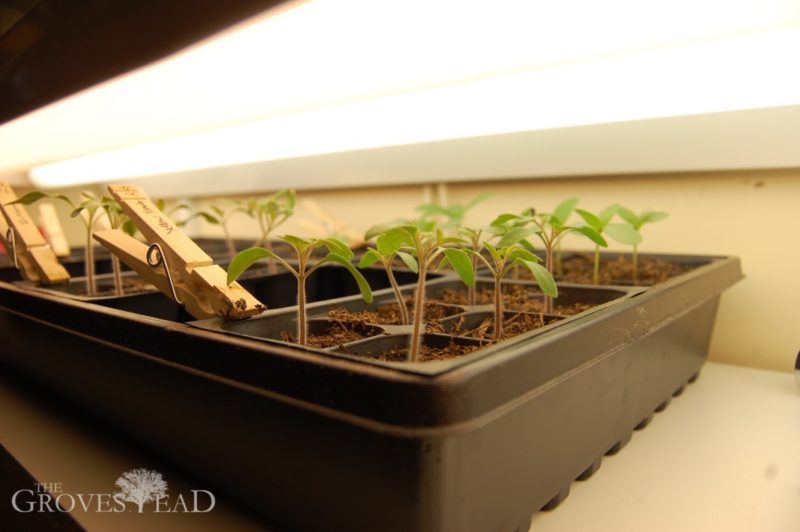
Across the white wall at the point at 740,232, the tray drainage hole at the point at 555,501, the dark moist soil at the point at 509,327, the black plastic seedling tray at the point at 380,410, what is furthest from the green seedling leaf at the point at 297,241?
the white wall at the point at 740,232

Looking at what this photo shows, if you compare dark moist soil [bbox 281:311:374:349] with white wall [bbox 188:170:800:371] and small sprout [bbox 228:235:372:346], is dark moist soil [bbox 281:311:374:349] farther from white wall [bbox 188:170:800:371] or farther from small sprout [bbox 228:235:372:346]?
white wall [bbox 188:170:800:371]

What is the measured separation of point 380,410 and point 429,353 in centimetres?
21

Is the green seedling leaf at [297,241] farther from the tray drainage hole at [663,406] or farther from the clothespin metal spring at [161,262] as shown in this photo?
the tray drainage hole at [663,406]

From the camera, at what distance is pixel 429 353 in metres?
0.59

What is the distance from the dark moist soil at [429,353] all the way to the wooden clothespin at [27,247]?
0.72 metres

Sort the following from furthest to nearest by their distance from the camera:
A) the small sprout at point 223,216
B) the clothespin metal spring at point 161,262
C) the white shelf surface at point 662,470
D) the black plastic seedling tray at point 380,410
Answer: the small sprout at point 223,216, the clothespin metal spring at point 161,262, the white shelf surface at point 662,470, the black plastic seedling tray at point 380,410


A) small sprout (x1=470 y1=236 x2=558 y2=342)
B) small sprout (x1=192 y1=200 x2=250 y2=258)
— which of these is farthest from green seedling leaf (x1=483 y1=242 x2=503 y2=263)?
small sprout (x1=192 y1=200 x2=250 y2=258)

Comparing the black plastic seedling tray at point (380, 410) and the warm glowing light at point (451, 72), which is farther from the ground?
the warm glowing light at point (451, 72)

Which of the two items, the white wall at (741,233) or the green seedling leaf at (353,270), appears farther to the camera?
the white wall at (741,233)

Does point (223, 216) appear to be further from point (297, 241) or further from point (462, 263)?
point (462, 263)

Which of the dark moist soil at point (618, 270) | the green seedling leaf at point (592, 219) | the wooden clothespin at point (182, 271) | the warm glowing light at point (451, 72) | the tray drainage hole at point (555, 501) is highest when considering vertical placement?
the warm glowing light at point (451, 72)

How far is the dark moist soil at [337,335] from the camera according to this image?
647 mm

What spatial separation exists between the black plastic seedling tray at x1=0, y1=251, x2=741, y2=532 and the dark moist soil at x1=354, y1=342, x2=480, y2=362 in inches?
1.5

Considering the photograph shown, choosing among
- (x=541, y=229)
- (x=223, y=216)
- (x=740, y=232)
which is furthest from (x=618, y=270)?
(x=223, y=216)
